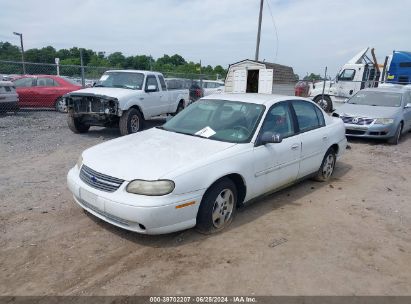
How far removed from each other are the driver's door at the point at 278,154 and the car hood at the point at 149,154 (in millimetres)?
503

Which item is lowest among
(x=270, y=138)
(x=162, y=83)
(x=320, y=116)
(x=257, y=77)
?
(x=270, y=138)

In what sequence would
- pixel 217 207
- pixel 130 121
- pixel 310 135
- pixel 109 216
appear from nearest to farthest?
pixel 109 216
pixel 217 207
pixel 310 135
pixel 130 121

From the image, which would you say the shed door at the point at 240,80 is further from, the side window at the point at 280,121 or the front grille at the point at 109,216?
the front grille at the point at 109,216

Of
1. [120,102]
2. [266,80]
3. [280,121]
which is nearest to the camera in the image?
[280,121]

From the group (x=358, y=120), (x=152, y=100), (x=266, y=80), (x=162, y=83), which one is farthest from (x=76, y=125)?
(x=266, y=80)

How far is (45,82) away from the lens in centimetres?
1338

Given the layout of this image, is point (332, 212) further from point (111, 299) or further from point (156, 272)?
point (111, 299)

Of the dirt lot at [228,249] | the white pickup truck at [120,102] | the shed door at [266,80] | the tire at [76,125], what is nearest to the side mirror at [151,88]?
the white pickup truck at [120,102]

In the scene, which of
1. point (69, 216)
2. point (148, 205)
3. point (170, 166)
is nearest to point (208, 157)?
point (170, 166)

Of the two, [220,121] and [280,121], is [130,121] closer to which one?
[220,121]

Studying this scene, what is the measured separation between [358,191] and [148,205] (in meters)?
3.87

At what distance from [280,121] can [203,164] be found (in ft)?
5.42

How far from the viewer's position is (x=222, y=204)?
3.88 m

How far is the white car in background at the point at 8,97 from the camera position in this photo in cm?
1152
